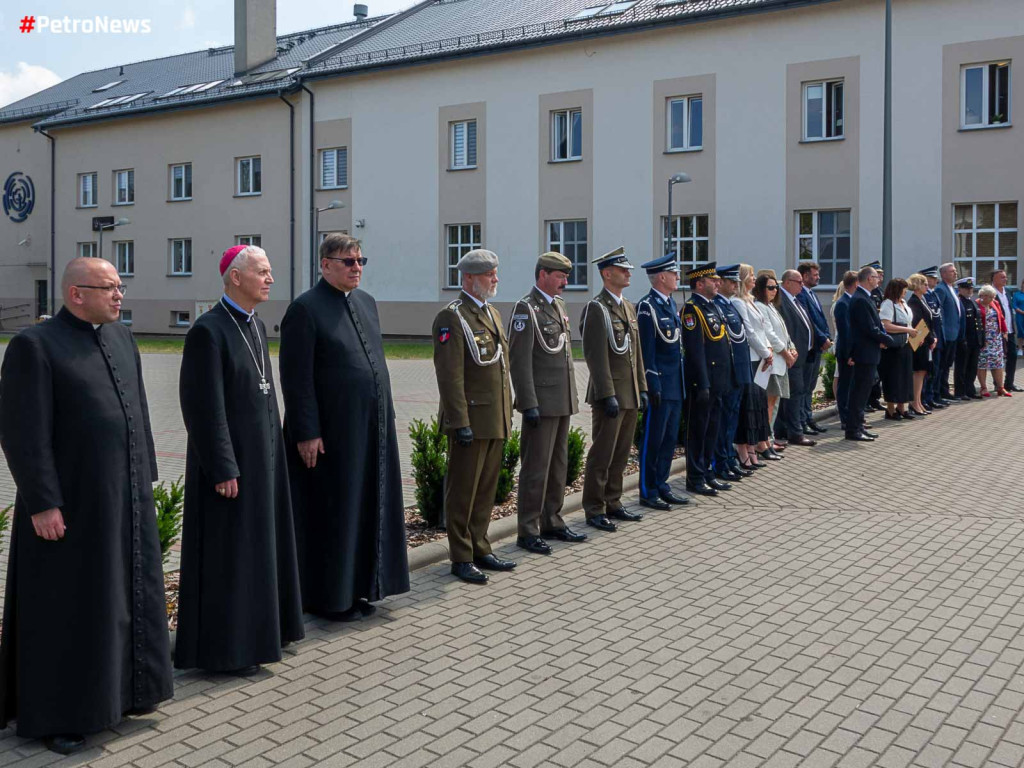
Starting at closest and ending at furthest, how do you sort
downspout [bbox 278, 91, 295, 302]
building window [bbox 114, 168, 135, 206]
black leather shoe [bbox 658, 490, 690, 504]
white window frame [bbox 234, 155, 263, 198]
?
black leather shoe [bbox 658, 490, 690, 504] < downspout [bbox 278, 91, 295, 302] < white window frame [bbox 234, 155, 263, 198] < building window [bbox 114, 168, 135, 206]

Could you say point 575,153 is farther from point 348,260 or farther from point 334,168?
point 348,260

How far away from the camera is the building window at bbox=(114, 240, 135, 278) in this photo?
4462cm

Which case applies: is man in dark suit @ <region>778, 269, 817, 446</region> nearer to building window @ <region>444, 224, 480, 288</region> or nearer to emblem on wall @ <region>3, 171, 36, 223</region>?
building window @ <region>444, 224, 480, 288</region>

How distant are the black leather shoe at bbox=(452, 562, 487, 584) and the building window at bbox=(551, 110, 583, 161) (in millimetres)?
27629

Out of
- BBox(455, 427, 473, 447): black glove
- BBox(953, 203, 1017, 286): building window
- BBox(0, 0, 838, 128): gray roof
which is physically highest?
BBox(0, 0, 838, 128): gray roof

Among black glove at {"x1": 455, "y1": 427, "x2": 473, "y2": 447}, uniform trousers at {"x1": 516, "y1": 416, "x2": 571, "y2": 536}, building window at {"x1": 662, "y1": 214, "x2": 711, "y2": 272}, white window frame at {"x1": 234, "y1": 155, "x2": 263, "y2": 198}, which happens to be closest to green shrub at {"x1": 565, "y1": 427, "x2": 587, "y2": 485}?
uniform trousers at {"x1": 516, "y1": 416, "x2": 571, "y2": 536}

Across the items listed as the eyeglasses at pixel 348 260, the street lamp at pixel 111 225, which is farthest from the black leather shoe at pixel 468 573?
the street lamp at pixel 111 225

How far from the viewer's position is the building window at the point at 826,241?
29203 millimetres

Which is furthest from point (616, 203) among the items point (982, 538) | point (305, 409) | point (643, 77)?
point (305, 409)

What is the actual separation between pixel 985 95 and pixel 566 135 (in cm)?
1190

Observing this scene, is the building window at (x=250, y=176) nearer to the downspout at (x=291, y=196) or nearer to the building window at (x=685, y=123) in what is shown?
the downspout at (x=291, y=196)

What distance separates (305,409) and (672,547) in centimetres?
309

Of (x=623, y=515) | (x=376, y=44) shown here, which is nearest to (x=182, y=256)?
(x=376, y=44)

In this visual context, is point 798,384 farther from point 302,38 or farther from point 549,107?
point 302,38
